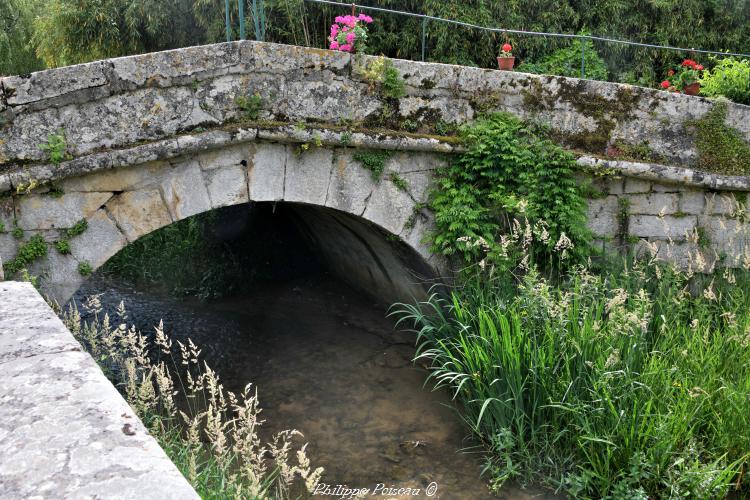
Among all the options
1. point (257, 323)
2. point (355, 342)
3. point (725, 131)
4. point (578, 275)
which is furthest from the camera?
point (257, 323)

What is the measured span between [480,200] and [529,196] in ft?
1.27

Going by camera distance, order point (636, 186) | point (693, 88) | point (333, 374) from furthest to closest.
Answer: point (693, 88)
point (333, 374)
point (636, 186)

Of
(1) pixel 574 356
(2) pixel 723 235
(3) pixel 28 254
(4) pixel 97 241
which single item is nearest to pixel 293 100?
(4) pixel 97 241

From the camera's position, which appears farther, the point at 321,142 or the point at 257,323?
the point at 257,323

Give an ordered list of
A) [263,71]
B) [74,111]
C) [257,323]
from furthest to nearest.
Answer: [257,323], [263,71], [74,111]

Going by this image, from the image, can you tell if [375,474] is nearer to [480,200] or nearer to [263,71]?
[480,200]

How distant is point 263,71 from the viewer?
4496 mm

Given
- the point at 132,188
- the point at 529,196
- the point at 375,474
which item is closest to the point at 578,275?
the point at 529,196

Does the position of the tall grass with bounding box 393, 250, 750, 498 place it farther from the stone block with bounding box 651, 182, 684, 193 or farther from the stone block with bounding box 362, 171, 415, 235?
the stone block with bounding box 651, 182, 684, 193

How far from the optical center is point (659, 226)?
5.37 m

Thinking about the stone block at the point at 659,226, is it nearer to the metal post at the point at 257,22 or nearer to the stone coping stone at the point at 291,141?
the stone coping stone at the point at 291,141

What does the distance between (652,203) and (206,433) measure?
4.02 metres

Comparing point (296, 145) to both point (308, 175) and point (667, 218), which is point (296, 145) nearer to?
point (308, 175)

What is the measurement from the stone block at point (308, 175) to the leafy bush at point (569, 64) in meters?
3.99
